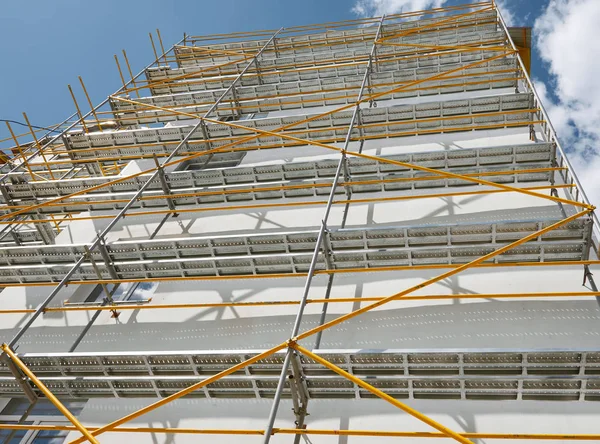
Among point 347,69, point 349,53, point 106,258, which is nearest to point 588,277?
point 106,258

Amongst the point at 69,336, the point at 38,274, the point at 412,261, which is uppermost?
the point at 412,261

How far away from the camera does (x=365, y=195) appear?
10.3m

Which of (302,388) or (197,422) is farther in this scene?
(197,422)

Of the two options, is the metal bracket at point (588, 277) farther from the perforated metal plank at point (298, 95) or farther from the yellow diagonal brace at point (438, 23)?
the yellow diagonal brace at point (438, 23)

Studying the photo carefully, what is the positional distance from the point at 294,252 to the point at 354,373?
Answer: 9.35 feet

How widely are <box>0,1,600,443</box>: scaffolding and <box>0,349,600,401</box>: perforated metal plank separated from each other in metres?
0.03

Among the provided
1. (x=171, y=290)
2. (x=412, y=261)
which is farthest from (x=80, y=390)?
(x=412, y=261)

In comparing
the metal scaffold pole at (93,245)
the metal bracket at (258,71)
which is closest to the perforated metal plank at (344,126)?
the metal scaffold pole at (93,245)

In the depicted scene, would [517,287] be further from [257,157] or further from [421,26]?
[421,26]

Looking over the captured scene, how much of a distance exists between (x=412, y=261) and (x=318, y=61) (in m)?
11.3

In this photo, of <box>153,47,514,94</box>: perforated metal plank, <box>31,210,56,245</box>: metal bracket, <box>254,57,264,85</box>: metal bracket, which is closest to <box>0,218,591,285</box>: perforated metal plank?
<box>31,210,56,245</box>: metal bracket

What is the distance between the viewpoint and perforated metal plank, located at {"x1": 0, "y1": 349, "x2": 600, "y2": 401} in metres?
5.61

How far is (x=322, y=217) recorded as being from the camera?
1010 centimetres

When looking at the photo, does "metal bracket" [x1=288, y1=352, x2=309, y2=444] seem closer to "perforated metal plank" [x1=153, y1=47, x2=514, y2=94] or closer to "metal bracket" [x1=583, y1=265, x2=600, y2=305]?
"metal bracket" [x1=583, y1=265, x2=600, y2=305]
